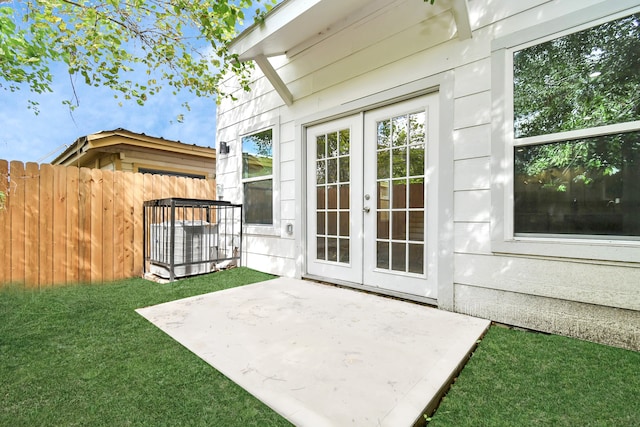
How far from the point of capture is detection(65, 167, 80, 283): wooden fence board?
145 inches

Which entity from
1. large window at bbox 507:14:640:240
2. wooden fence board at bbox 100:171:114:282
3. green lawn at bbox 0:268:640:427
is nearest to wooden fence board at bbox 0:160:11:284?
wooden fence board at bbox 100:171:114:282

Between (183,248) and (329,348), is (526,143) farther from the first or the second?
(183,248)

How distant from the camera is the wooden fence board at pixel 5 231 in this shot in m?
3.25

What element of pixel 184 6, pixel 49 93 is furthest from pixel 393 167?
pixel 49 93

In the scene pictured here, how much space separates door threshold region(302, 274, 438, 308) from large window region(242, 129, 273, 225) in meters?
1.19

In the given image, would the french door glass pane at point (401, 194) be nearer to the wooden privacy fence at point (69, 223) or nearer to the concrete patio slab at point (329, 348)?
the concrete patio slab at point (329, 348)

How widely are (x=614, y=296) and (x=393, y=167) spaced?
190 centimetres

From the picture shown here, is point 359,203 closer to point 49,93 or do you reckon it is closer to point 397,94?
point 397,94

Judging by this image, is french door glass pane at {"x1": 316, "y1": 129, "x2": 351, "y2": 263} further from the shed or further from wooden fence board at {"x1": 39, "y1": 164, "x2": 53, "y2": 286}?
the shed

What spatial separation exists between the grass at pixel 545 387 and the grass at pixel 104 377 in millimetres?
906

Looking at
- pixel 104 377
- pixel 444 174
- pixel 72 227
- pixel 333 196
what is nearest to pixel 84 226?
pixel 72 227

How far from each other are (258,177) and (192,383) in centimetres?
328

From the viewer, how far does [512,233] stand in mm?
2279

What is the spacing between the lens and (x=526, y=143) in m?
2.23
